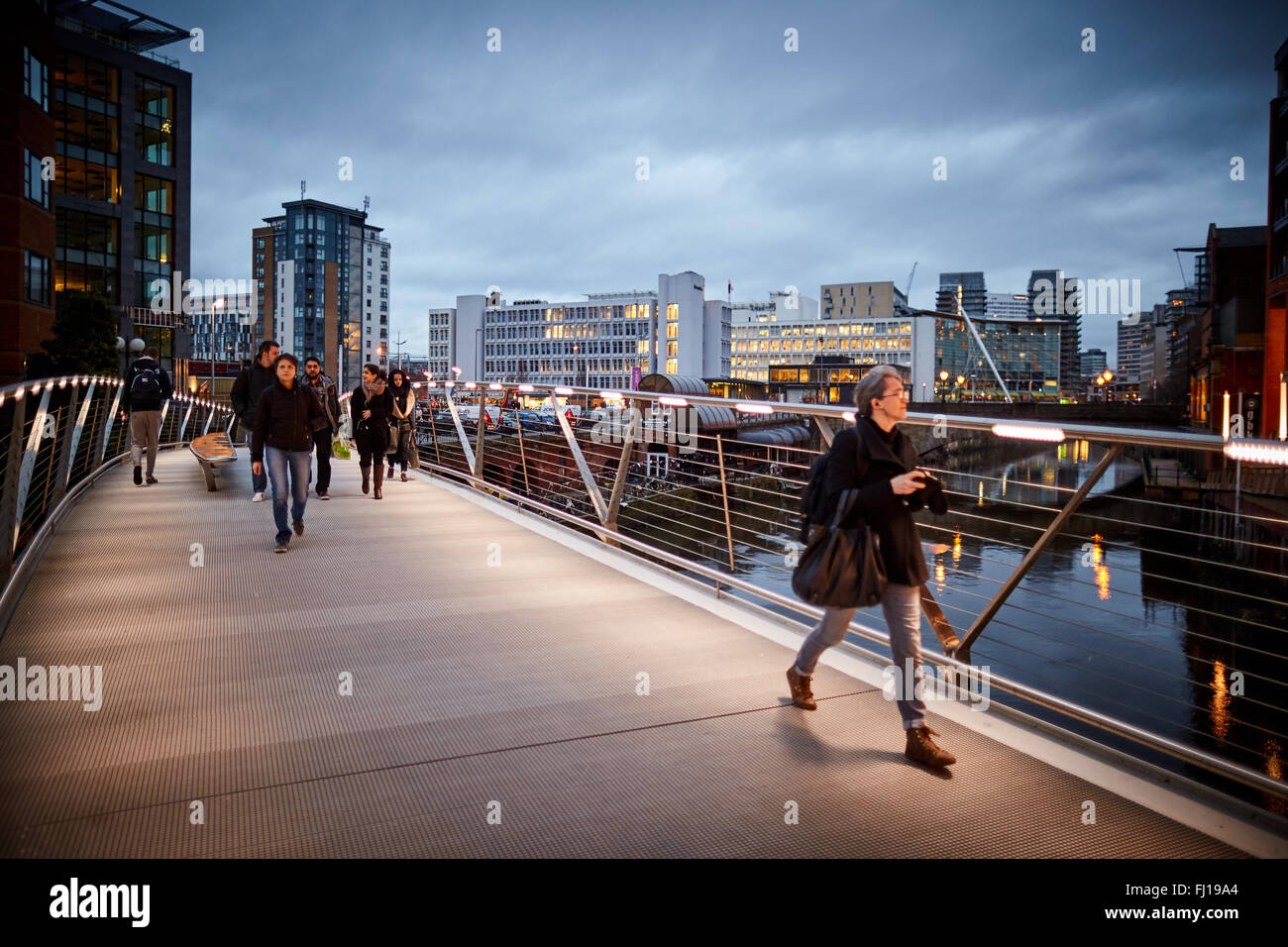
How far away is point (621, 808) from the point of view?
9.71ft

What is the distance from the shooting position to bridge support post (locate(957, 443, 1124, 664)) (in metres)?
3.57

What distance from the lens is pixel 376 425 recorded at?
35.4 ft

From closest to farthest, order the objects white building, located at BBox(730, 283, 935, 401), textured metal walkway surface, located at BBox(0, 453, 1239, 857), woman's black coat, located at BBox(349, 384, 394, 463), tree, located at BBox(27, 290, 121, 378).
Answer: textured metal walkway surface, located at BBox(0, 453, 1239, 857) < woman's black coat, located at BBox(349, 384, 394, 463) < tree, located at BBox(27, 290, 121, 378) < white building, located at BBox(730, 283, 935, 401)

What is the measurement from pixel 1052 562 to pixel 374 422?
3086cm

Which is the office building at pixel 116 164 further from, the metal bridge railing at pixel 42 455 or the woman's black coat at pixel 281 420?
the woman's black coat at pixel 281 420

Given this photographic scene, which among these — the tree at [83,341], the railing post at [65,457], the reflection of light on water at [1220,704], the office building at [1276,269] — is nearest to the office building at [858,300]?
the office building at [1276,269]

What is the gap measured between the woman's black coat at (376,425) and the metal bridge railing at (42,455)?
291 cm

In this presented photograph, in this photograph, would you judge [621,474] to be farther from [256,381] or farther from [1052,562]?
[1052,562]

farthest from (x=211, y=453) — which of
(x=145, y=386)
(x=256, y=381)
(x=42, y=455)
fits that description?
(x=42, y=455)

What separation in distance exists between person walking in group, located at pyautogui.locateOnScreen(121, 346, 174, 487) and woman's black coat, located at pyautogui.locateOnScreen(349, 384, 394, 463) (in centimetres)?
257

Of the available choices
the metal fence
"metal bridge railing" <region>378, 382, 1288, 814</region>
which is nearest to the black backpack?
the metal fence

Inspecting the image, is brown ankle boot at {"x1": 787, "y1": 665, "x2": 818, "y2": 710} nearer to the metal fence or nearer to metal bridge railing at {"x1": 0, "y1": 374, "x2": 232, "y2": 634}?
metal bridge railing at {"x1": 0, "y1": 374, "x2": 232, "y2": 634}
